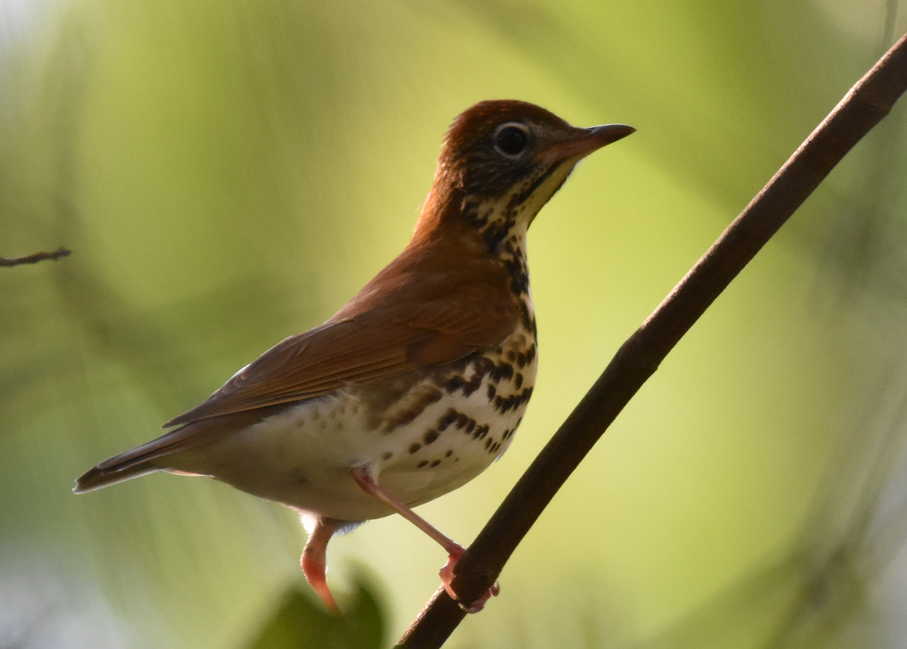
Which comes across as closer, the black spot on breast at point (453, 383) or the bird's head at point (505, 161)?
the black spot on breast at point (453, 383)

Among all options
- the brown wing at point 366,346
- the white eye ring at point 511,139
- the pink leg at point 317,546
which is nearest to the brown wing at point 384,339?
the brown wing at point 366,346

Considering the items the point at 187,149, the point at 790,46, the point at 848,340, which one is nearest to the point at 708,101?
the point at 790,46

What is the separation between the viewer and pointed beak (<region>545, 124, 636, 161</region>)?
111 inches

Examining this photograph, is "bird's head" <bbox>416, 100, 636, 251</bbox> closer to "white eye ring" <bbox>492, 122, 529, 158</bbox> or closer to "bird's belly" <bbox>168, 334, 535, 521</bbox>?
"white eye ring" <bbox>492, 122, 529, 158</bbox>

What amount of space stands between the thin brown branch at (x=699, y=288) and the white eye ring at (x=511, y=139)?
3.82 feet

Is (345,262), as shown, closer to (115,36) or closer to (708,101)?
(115,36)

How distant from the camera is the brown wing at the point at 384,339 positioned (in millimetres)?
2385

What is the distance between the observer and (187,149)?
3736mm

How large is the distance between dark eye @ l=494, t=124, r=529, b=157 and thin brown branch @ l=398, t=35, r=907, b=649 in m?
1.17

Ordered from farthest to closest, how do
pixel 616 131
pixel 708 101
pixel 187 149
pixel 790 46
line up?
pixel 790 46
pixel 708 101
pixel 187 149
pixel 616 131

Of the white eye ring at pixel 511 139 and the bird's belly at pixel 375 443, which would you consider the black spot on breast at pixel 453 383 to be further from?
the white eye ring at pixel 511 139

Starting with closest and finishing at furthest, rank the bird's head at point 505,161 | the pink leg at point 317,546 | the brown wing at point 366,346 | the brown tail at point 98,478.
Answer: the brown tail at point 98,478
the brown wing at point 366,346
the pink leg at point 317,546
the bird's head at point 505,161

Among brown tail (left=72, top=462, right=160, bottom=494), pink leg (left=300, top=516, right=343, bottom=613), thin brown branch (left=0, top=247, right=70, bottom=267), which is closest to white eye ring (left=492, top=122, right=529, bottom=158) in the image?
pink leg (left=300, top=516, right=343, bottom=613)

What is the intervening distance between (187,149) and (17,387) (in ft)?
4.78
